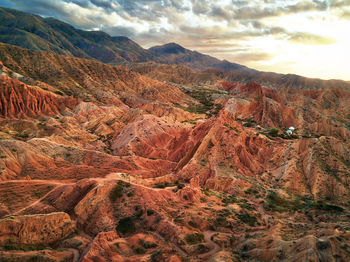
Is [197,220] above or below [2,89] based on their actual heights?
below

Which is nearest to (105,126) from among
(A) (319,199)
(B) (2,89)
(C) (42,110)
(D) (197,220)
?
(C) (42,110)

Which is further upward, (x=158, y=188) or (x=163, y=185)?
(x=158, y=188)

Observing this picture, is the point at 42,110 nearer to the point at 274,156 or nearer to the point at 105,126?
the point at 105,126

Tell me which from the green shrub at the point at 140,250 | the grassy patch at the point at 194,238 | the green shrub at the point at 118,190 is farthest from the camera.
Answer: the green shrub at the point at 118,190

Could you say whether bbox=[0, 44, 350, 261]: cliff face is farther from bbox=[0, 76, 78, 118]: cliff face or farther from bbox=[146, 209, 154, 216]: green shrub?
bbox=[0, 76, 78, 118]: cliff face

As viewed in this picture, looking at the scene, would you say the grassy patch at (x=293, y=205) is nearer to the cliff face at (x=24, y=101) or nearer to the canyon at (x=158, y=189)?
the canyon at (x=158, y=189)

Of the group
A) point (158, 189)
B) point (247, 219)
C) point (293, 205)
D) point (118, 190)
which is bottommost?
point (293, 205)

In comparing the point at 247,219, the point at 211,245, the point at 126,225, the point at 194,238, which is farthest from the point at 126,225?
the point at 247,219

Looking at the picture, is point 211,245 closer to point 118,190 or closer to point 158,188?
point 158,188

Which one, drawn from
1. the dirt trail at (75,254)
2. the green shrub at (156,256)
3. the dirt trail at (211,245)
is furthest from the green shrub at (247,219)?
the dirt trail at (75,254)
